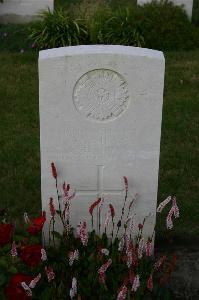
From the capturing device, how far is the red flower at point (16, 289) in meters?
3.37

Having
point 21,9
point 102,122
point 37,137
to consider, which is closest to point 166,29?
point 21,9

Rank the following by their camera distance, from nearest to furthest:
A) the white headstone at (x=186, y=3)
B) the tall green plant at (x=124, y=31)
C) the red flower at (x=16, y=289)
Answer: the red flower at (x=16, y=289) < the tall green plant at (x=124, y=31) < the white headstone at (x=186, y=3)

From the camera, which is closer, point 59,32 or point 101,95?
point 101,95

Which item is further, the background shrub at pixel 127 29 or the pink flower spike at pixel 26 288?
the background shrub at pixel 127 29

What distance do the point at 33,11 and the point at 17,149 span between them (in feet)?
15.1

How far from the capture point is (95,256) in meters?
3.73

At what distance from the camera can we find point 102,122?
375cm

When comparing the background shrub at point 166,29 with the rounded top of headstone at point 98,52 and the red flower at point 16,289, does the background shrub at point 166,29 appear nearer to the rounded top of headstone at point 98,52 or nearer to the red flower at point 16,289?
the rounded top of headstone at point 98,52

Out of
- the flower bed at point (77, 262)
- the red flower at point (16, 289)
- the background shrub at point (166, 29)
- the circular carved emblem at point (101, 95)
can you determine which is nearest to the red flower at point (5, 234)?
the flower bed at point (77, 262)

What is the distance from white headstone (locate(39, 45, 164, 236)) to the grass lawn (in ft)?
2.43

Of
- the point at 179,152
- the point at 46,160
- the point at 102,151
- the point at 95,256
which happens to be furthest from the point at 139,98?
the point at 179,152

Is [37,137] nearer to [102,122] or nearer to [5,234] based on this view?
[102,122]

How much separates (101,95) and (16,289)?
121 centimetres

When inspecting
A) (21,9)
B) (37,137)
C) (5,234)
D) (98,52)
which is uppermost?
(21,9)
